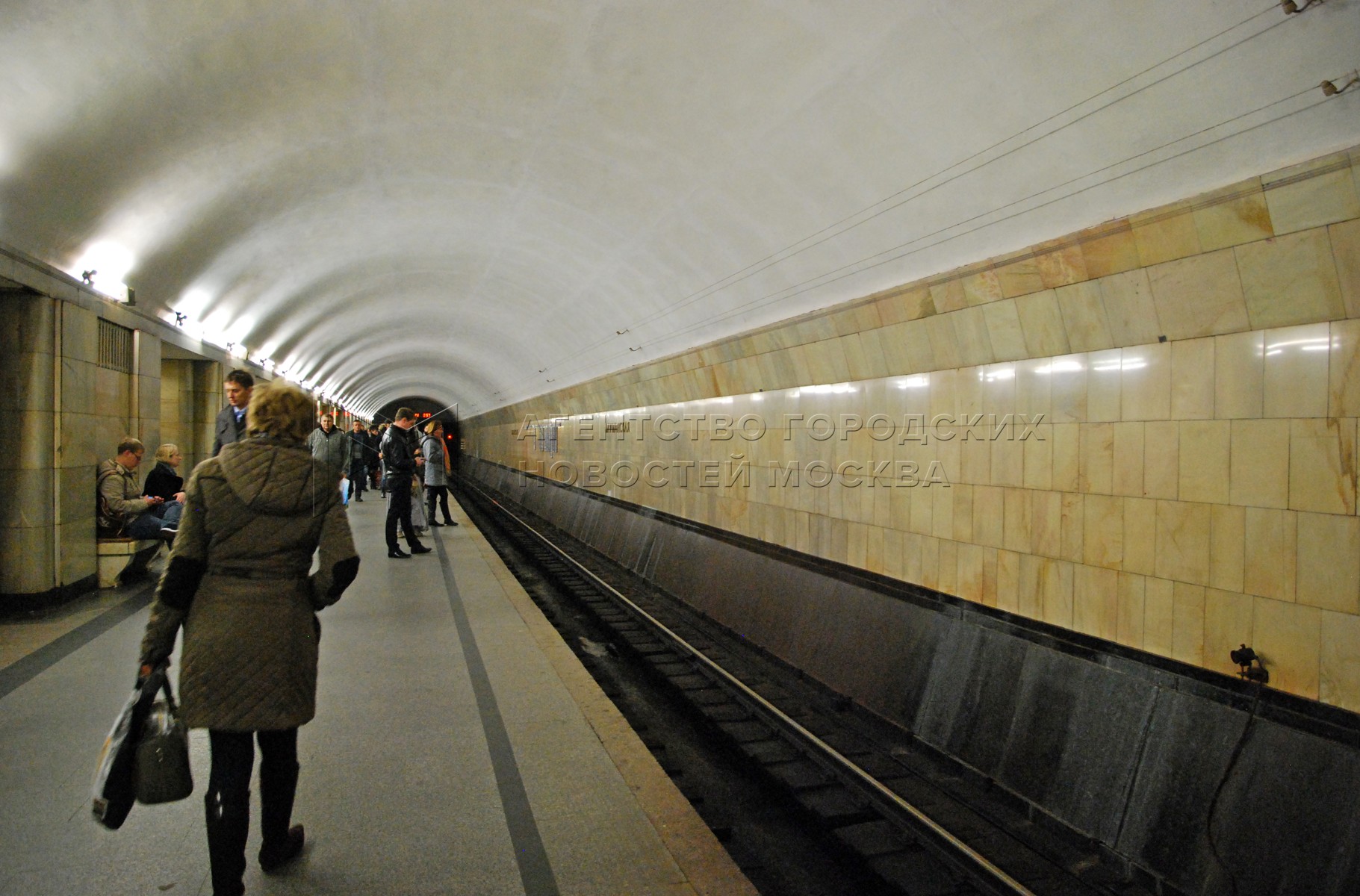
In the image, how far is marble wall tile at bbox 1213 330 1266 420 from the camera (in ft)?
10.8

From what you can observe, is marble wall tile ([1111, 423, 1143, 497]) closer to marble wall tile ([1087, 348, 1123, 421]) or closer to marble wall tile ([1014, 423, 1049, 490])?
marble wall tile ([1087, 348, 1123, 421])

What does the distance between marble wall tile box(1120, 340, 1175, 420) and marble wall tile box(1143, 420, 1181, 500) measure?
53 mm

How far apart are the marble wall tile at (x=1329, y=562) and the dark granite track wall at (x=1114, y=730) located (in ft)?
1.37

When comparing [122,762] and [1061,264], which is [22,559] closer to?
[122,762]

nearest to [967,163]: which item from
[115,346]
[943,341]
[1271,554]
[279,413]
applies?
[943,341]

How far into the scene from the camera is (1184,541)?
365 cm

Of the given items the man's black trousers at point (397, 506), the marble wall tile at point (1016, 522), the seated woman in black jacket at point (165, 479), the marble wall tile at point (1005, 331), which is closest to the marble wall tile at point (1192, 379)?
the marble wall tile at point (1005, 331)

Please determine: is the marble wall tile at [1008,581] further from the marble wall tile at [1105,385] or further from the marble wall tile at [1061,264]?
the marble wall tile at [1061,264]

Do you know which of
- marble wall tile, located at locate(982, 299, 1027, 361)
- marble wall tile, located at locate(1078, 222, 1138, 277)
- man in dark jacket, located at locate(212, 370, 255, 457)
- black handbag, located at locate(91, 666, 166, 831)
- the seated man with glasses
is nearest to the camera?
black handbag, located at locate(91, 666, 166, 831)

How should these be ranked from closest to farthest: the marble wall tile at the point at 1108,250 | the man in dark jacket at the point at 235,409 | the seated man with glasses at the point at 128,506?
the marble wall tile at the point at 1108,250
the man in dark jacket at the point at 235,409
the seated man with glasses at the point at 128,506

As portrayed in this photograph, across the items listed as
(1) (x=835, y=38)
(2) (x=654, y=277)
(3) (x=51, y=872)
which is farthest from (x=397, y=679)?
(2) (x=654, y=277)

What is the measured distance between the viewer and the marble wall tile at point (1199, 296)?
3363 mm

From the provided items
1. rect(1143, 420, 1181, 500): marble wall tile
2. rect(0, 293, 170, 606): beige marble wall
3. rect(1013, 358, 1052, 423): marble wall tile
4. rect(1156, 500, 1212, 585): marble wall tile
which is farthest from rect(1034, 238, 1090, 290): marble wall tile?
rect(0, 293, 170, 606): beige marble wall

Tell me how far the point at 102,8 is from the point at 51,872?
158 inches
